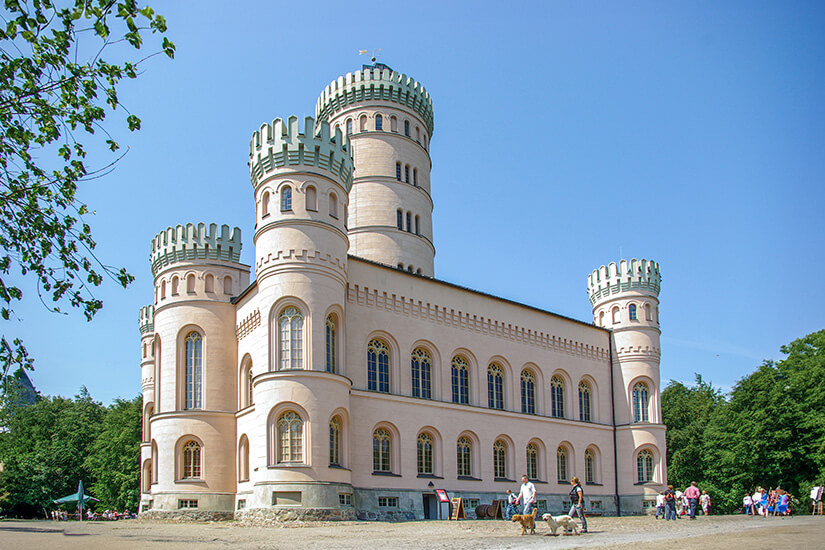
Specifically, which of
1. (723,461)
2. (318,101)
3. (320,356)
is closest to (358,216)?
(318,101)

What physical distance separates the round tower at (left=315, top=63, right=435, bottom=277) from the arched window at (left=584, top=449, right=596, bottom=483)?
14.5m

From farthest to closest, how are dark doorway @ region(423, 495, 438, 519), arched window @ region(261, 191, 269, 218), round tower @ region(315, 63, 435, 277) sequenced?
round tower @ region(315, 63, 435, 277)
dark doorway @ region(423, 495, 438, 519)
arched window @ region(261, 191, 269, 218)

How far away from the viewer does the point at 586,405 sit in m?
46.6

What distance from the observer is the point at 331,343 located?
110 feet

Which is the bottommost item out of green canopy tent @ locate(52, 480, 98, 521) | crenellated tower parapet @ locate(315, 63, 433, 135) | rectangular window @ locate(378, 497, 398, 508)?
green canopy tent @ locate(52, 480, 98, 521)

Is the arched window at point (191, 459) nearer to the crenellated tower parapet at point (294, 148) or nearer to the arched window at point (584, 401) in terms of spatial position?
the crenellated tower parapet at point (294, 148)

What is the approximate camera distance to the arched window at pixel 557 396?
44250mm

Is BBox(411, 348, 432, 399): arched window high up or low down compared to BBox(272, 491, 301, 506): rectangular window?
up

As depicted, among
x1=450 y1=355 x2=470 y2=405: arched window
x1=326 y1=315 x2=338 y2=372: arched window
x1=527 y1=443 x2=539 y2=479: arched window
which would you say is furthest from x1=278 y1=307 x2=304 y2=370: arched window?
x1=527 y1=443 x2=539 y2=479: arched window

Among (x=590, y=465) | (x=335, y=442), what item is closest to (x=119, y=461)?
(x=335, y=442)

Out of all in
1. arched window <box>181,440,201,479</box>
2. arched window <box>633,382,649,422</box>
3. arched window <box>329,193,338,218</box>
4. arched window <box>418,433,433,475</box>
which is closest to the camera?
arched window <box>329,193,338,218</box>

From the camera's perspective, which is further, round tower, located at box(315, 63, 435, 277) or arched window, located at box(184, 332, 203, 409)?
round tower, located at box(315, 63, 435, 277)

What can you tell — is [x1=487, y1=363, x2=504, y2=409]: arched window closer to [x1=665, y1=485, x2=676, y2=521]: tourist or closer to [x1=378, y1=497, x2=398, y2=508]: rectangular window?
[x1=378, y1=497, x2=398, y2=508]: rectangular window

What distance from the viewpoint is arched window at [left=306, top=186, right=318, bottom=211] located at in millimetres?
33281
